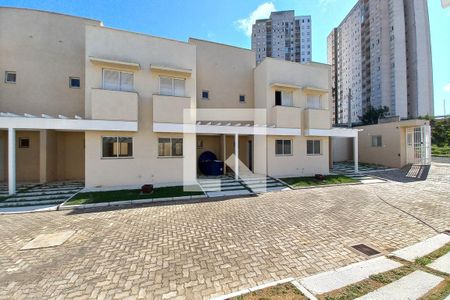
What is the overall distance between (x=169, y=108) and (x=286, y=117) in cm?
753

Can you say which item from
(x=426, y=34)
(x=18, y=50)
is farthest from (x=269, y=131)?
(x=426, y=34)

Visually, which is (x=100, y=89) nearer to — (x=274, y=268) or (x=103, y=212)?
(x=103, y=212)

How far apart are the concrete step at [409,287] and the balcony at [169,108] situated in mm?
10086

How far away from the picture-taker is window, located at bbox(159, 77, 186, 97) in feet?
37.0

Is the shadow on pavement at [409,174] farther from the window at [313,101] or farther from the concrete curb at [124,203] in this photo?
the concrete curb at [124,203]

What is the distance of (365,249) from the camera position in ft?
14.3

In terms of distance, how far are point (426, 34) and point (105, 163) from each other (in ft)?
280

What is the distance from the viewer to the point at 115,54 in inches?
412

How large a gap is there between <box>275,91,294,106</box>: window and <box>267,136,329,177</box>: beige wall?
2478 mm

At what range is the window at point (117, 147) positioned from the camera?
402 inches

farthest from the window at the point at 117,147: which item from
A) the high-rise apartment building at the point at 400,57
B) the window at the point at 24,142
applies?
the high-rise apartment building at the point at 400,57

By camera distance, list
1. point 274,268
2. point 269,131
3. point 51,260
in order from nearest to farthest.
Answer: point 274,268 → point 51,260 → point 269,131

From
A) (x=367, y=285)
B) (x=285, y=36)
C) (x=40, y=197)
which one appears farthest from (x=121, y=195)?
(x=285, y=36)

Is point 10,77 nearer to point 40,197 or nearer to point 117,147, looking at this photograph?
point 117,147
